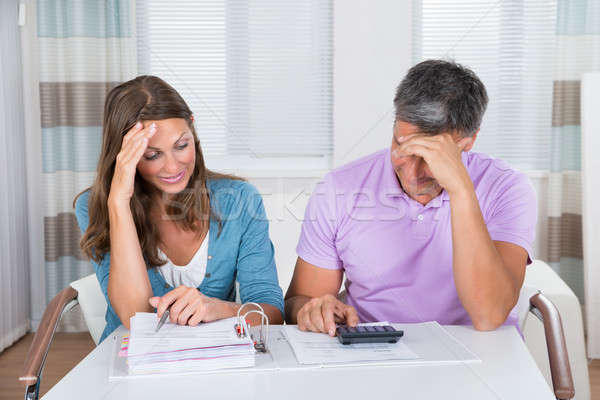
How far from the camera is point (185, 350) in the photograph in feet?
3.34

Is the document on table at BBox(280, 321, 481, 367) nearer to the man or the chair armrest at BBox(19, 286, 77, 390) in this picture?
the man

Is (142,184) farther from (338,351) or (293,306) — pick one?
(338,351)

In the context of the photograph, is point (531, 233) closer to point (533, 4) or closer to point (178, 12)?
point (533, 4)

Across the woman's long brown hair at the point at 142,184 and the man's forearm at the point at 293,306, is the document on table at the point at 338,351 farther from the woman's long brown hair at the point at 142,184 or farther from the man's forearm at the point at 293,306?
the woman's long brown hair at the point at 142,184

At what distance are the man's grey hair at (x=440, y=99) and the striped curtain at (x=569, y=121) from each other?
6.62 feet

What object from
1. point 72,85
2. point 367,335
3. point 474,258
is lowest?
point 367,335

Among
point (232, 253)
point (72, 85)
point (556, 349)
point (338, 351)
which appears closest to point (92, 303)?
point (232, 253)

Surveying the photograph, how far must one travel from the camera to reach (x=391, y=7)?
3.21 meters

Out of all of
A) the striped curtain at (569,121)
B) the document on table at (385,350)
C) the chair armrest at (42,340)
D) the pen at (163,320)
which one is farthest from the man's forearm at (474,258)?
the striped curtain at (569,121)

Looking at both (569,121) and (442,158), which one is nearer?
(442,158)

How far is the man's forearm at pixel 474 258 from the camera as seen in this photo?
4.15 feet

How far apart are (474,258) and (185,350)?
2.15 ft

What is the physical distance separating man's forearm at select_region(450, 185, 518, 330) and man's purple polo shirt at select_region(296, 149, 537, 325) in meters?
0.17

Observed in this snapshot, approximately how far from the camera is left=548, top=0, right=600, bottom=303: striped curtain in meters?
3.11
